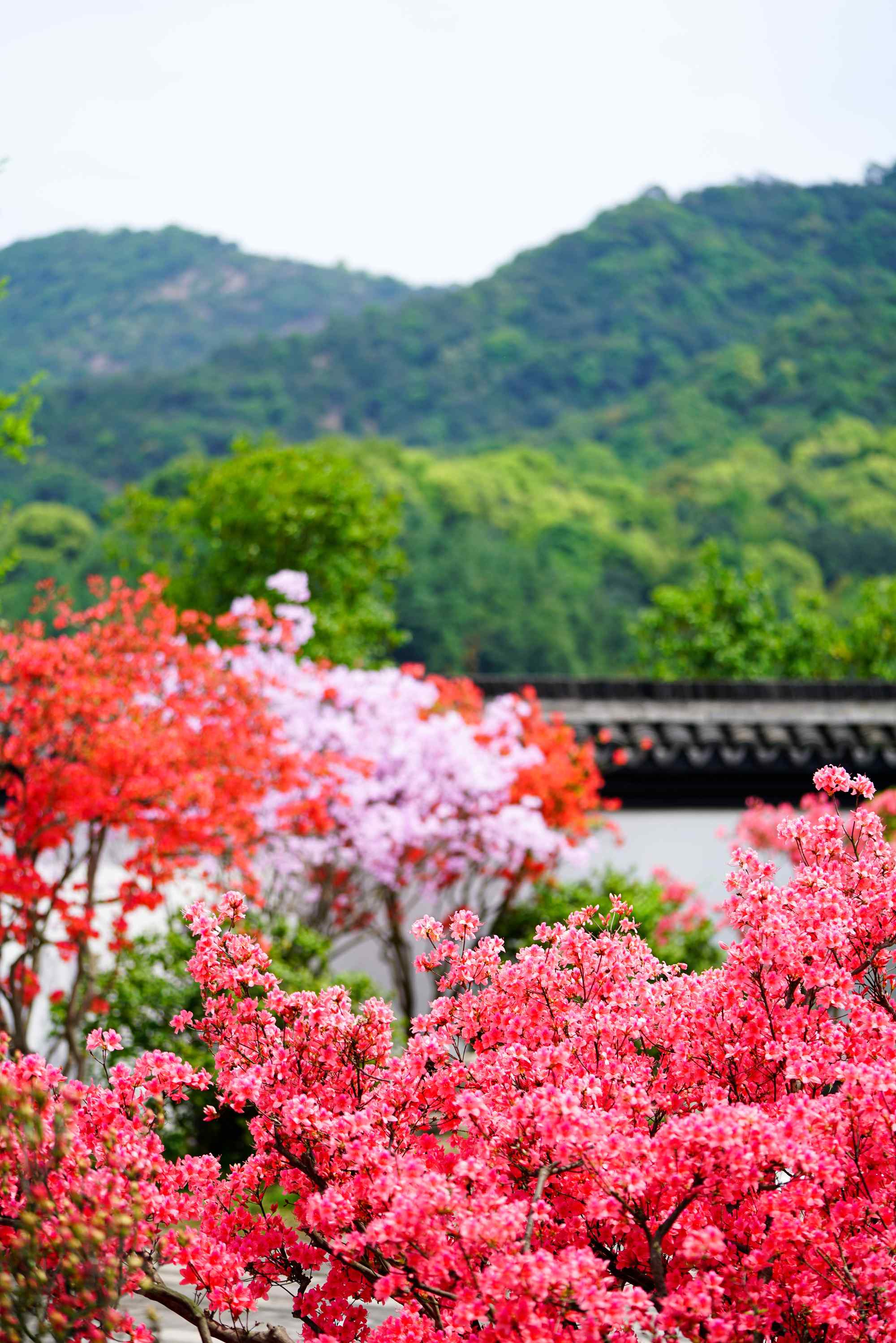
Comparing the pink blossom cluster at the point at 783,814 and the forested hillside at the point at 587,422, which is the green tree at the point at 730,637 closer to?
the pink blossom cluster at the point at 783,814

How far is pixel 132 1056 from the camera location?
6.71 metres

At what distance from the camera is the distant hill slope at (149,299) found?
6756 cm

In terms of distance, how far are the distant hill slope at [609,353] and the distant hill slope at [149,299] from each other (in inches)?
225

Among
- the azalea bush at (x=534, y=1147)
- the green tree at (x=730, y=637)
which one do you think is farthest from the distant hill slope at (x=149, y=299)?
the azalea bush at (x=534, y=1147)

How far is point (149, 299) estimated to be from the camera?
78875mm

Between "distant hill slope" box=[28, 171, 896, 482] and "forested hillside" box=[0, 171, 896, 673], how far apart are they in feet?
0.39

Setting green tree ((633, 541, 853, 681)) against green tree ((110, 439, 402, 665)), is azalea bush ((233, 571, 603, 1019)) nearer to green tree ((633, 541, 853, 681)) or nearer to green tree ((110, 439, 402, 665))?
green tree ((110, 439, 402, 665))

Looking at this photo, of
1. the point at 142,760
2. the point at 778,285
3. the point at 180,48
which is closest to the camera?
the point at 142,760

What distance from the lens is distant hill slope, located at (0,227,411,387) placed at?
6756cm

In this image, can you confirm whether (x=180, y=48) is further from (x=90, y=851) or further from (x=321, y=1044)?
(x=321, y=1044)

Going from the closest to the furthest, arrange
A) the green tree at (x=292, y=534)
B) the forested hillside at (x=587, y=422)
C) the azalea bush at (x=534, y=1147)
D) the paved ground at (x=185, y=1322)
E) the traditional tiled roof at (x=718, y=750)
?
the azalea bush at (x=534, y=1147)
the paved ground at (x=185, y=1322)
the traditional tiled roof at (x=718, y=750)
the green tree at (x=292, y=534)
the forested hillside at (x=587, y=422)

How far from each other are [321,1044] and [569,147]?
67.1 m

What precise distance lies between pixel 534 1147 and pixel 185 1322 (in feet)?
9.50

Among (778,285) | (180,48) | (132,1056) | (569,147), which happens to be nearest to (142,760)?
(132,1056)
